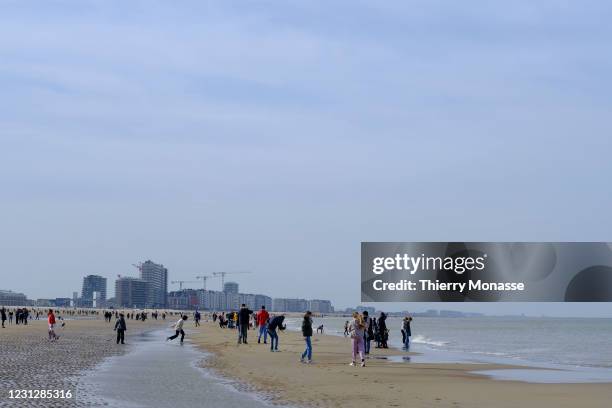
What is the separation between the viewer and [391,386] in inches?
744

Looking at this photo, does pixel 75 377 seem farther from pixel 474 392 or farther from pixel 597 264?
pixel 597 264

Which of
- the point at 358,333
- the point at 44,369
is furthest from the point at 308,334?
the point at 44,369

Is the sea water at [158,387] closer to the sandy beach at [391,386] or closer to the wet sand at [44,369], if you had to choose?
the wet sand at [44,369]

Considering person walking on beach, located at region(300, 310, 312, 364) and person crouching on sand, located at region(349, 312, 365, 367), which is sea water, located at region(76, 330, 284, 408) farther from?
person crouching on sand, located at region(349, 312, 365, 367)

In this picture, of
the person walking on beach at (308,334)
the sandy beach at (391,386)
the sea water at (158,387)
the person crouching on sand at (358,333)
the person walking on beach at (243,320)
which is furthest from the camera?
the person walking on beach at (243,320)

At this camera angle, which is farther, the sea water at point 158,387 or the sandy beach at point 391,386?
the sandy beach at point 391,386

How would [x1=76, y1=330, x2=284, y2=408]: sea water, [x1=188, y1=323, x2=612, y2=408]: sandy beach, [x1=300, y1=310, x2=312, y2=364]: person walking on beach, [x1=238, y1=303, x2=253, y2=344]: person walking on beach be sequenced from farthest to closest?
[x1=238, y1=303, x2=253, y2=344]: person walking on beach, [x1=300, y1=310, x2=312, y2=364]: person walking on beach, [x1=188, y1=323, x2=612, y2=408]: sandy beach, [x1=76, y1=330, x2=284, y2=408]: sea water

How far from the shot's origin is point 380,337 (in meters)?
37.7

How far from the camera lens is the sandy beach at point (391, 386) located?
16.0 meters

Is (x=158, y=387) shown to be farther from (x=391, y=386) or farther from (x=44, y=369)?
(x=391, y=386)

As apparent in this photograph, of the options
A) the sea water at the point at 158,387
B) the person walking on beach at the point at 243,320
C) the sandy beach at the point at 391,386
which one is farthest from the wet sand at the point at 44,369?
the person walking on beach at the point at 243,320

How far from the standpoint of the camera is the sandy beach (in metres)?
16.0

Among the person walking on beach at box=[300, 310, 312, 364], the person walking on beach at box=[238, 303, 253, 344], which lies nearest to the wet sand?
the person walking on beach at box=[238, 303, 253, 344]

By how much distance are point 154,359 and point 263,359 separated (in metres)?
4.01
